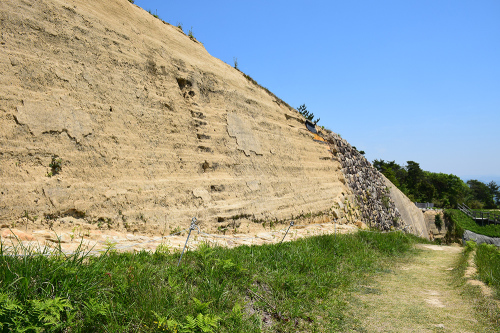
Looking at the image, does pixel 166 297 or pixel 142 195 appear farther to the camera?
pixel 142 195

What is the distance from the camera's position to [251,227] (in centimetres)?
770

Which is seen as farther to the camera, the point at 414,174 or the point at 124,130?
the point at 414,174

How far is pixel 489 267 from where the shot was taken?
541 cm

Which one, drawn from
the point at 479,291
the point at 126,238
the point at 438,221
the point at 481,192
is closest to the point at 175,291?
the point at 126,238

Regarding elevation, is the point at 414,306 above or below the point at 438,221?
below

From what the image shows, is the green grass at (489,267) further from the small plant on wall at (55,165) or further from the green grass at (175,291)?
the small plant on wall at (55,165)

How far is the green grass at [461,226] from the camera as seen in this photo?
2569 cm

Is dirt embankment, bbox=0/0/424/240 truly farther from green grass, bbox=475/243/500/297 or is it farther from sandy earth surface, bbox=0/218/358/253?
green grass, bbox=475/243/500/297

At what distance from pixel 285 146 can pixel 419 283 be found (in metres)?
5.38

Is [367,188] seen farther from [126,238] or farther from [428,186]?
[428,186]

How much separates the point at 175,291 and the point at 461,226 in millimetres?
28593

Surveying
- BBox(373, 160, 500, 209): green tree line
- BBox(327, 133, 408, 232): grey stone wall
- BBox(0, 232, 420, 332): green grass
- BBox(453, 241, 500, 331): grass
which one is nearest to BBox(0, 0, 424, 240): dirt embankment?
BBox(0, 232, 420, 332): green grass

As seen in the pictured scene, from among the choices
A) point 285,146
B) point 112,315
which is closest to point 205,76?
point 285,146

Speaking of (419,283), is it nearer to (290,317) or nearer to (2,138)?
(290,317)
